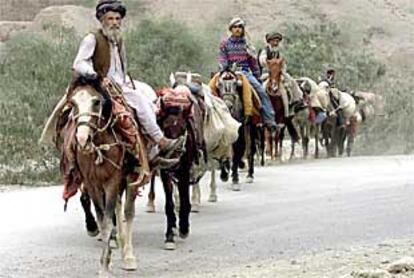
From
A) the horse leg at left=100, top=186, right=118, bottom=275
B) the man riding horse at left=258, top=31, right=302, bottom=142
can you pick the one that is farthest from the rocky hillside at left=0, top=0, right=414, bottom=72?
the horse leg at left=100, top=186, right=118, bottom=275

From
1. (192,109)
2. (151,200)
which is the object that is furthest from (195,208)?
(192,109)

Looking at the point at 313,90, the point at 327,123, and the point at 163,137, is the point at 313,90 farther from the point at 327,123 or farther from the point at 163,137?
the point at 163,137

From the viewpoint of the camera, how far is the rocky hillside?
227 ft

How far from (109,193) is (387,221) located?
5.43 meters

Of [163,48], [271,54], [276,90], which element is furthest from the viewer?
[163,48]

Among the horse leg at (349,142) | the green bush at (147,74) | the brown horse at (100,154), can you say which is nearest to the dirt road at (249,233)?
the brown horse at (100,154)

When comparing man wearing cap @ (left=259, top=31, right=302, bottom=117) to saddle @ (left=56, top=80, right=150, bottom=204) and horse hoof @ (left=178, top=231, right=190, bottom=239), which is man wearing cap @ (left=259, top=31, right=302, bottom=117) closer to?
horse hoof @ (left=178, top=231, right=190, bottom=239)

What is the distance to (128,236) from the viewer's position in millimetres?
12016

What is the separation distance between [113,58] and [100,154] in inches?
59.0

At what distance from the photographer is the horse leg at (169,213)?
1305cm

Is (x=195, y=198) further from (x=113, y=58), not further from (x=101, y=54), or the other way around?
(x=101, y=54)

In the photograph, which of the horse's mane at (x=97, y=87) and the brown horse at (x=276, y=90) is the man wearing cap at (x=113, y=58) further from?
the brown horse at (x=276, y=90)

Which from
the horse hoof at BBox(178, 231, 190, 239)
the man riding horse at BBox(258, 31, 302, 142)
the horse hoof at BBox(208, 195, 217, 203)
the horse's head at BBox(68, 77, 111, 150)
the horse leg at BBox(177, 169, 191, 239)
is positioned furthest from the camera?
the man riding horse at BBox(258, 31, 302, 142)

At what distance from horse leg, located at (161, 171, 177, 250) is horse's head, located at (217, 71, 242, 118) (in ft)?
19.8
